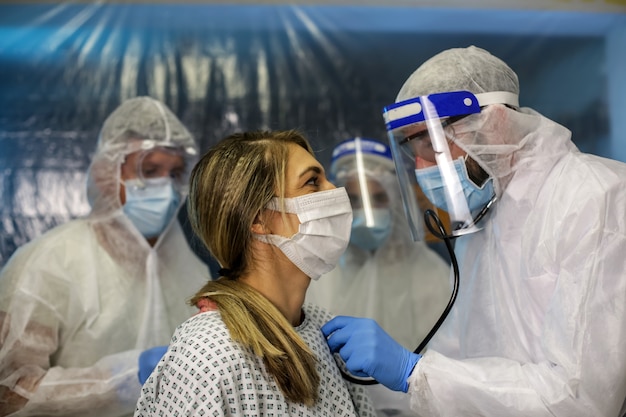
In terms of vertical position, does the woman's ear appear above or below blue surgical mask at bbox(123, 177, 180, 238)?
above

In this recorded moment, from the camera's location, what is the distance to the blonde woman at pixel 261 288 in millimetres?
1313

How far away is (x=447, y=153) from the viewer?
5.38 feet

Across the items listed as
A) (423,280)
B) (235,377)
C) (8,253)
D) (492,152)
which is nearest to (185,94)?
(8,253)

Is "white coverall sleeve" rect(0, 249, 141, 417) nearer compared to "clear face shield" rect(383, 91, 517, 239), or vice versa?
"clear face shield" rect(383, 91, 517, 239)

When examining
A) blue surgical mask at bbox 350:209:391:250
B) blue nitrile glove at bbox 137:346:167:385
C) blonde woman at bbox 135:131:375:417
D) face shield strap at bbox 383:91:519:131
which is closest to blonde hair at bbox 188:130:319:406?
blonde woman at bbox 135:131:375:417

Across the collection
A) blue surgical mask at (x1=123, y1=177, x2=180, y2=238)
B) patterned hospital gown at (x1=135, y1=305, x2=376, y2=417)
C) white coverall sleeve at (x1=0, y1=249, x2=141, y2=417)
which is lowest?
white coverall sleeve at (x1=0, y1=249, x2=141, y2=417)

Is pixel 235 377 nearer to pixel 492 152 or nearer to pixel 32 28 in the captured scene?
pixel 492 152

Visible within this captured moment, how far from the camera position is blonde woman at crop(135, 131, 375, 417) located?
1313 millimetres

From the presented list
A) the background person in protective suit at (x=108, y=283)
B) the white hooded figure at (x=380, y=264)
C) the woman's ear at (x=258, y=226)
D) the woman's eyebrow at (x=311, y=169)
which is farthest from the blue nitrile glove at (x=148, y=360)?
the white hooded figure at (x=380, y=264)

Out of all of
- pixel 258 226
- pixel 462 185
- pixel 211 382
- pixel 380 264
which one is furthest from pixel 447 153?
pixel 380 264

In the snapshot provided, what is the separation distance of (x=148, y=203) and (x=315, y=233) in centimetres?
89

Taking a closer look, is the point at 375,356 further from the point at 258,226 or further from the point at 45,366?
the point at 45,366

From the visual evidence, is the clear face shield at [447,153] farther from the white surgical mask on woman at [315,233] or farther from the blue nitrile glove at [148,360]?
the blue nitrile glove at [148,360]

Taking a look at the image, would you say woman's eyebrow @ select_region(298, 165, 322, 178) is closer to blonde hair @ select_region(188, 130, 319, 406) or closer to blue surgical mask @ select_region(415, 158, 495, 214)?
blonde hair @ select_region(188, 130, 319, 406)
